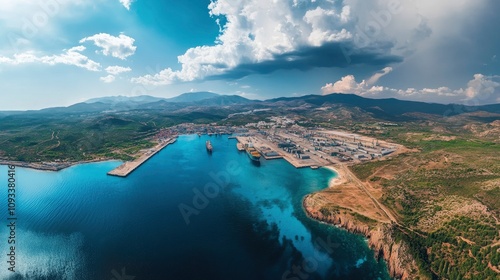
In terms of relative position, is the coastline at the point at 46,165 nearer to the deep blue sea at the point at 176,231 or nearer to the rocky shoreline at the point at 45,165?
the rocky shoreline at the point at 45,165

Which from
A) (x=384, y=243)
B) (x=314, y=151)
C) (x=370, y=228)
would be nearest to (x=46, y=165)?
(x=314, y=151)

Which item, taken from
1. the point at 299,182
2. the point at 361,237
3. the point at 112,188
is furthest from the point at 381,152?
the point at 112,188

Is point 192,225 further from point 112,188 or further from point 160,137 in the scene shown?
point 160,137

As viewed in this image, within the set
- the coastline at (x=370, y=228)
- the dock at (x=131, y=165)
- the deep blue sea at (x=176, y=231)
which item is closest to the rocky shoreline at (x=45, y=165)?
the deep blue sea at (x=176, y=231)

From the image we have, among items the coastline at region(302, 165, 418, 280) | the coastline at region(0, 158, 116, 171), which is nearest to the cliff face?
the coastline at region(302, 165, 418, 280)

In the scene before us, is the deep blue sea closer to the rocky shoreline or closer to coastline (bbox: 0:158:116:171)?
the rocky shoreline

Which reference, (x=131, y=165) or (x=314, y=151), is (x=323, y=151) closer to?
(x=314, y=151)
